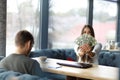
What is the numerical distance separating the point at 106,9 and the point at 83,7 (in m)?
1.48

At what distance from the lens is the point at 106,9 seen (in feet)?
25.6

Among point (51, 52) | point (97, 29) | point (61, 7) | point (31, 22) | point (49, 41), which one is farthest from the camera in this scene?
point (97, 29)

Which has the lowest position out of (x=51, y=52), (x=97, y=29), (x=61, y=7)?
(x=51, y=52)

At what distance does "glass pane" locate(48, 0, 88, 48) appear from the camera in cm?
526

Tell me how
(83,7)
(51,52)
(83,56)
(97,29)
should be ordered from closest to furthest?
(83,56) → (51,52) → (83,7) → (97,29)

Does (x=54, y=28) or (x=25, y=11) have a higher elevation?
(x=25, y=11)

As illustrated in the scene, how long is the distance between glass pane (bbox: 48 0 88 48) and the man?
9.64ft

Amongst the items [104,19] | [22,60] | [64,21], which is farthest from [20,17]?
[104,19]

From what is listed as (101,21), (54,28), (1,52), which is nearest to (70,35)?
(54,28)

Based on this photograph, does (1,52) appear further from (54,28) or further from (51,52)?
(54,28)

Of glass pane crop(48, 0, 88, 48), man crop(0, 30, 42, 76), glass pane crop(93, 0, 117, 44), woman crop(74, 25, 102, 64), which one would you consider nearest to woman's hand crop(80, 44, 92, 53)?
woman crop(74, 25, 102, 64)

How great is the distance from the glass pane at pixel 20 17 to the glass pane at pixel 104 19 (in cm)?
262

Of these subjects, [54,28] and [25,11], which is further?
[54,28]

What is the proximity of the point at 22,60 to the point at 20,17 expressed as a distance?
2.65 m
